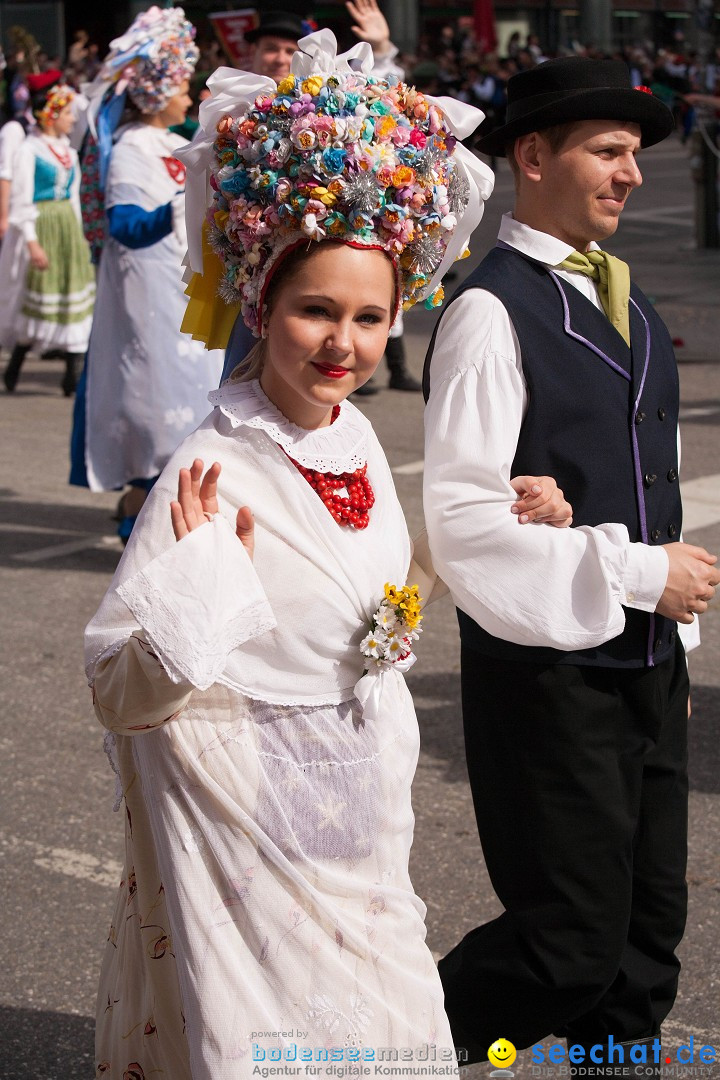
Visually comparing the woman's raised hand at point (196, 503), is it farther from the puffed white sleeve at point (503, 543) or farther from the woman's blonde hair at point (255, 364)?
the puffed white sleeve at point (503, 543)

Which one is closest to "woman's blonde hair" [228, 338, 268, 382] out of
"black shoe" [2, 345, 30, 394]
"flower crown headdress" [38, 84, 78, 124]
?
"flower crown headdress" [38, 84, 78, 124]

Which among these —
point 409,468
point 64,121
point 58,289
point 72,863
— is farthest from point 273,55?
point 58,289

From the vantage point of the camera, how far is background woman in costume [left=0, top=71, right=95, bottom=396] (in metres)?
11.0

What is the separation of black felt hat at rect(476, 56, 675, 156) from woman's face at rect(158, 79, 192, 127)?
3935 mm

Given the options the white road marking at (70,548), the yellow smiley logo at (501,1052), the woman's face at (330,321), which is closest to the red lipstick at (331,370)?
the woman's face at (330,321)

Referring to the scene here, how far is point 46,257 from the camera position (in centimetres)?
1104

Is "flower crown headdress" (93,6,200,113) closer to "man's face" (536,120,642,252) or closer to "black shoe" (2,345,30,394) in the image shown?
"man's face" (536,120,642,252)

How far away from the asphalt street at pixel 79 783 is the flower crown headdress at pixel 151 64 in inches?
82.0

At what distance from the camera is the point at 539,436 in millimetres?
2674

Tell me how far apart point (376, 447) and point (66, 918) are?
175 cm

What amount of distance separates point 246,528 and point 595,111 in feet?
3.54

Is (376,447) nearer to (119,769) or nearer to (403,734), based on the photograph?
(403,734)

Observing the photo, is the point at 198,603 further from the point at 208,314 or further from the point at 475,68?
the point at 475,68

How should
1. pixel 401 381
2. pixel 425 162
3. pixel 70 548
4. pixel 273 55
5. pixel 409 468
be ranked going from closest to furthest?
1. pixel 425 162
2. pixel 273 55
3. pixel 70 548
4. pixel 409 468
5. pixel 401 381
